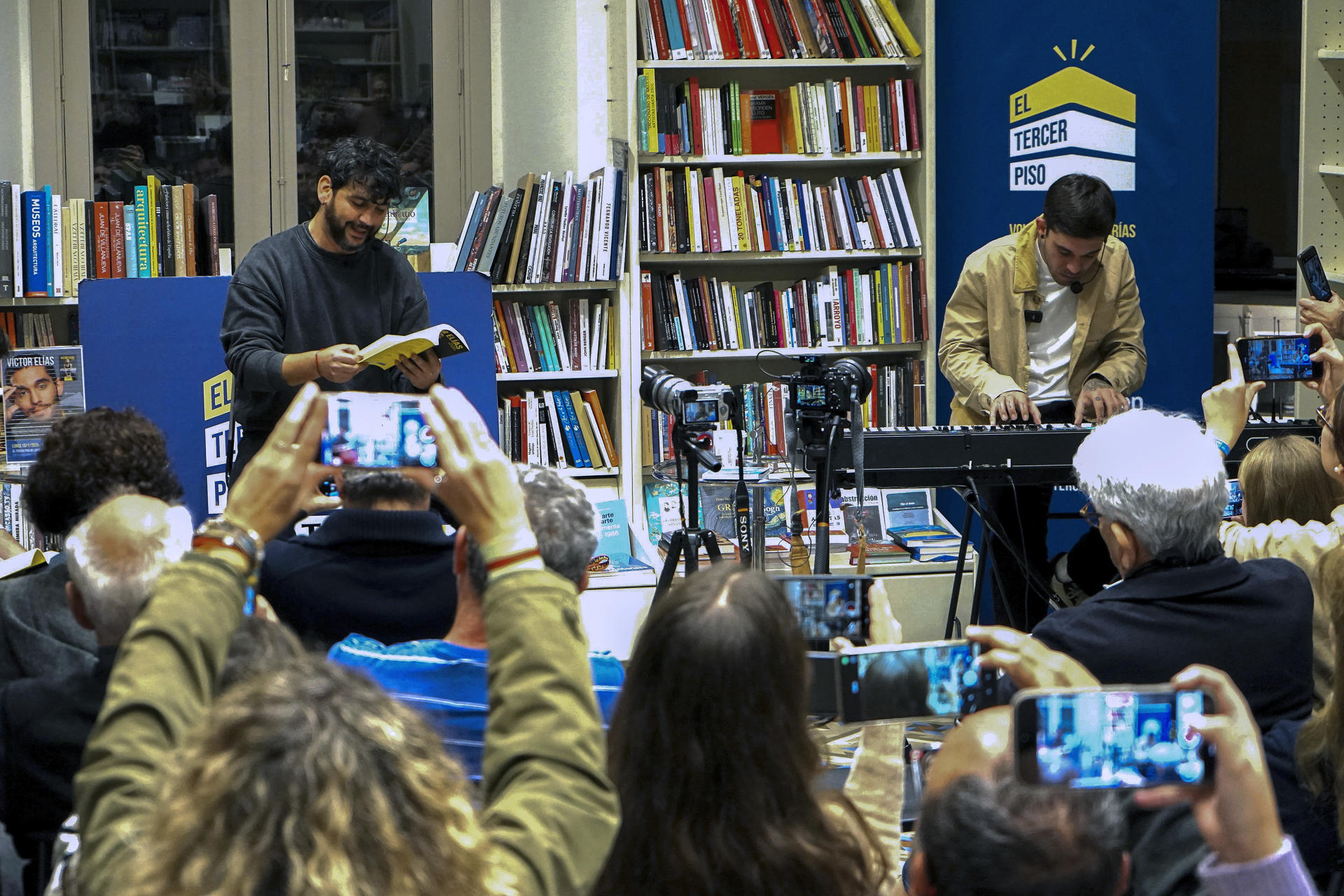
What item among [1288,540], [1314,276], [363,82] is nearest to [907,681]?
[1288,540]

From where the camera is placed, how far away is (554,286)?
4.84 m

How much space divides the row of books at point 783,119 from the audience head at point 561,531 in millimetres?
3140

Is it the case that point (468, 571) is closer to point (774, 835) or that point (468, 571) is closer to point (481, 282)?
point (774, 835)

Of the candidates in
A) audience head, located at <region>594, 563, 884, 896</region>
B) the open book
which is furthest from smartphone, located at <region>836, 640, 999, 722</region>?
the open book

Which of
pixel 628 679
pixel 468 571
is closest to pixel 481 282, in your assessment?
pixel 468 571

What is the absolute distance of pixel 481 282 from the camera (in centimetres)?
440

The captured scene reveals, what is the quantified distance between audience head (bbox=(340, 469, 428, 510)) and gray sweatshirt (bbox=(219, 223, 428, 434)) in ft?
4.08

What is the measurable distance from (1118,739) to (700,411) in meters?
2.40

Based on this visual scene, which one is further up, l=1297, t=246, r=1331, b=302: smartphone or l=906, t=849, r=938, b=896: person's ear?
l=1297, t=246, r=1331, b=302: smartphone

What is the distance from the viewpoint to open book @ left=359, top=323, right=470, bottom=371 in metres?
3.11

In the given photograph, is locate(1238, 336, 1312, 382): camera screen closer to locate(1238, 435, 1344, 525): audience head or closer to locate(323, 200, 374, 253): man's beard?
locate(1238, 435, 1344, 525): audience head

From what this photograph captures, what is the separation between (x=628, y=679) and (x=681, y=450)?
215 centimetres

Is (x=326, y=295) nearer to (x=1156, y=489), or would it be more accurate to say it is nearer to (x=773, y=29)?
(x=773, y=29)

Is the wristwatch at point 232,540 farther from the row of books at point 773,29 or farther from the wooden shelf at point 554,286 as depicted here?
the row of books at point 773,29
